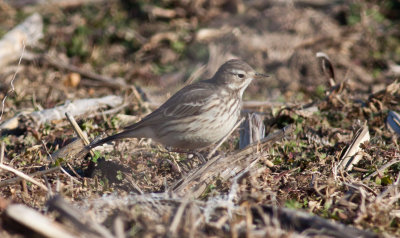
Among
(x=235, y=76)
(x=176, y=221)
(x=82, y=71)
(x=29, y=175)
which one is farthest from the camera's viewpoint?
(x=82, y=71)

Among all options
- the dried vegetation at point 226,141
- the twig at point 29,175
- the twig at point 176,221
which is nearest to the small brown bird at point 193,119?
the dried vegetation at point 226,141

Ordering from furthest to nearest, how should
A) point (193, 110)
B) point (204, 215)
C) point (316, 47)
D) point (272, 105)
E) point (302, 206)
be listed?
point (316, 47) < point (272, 105) < point (193, 110) < point (302, 206) < point (204, 215)

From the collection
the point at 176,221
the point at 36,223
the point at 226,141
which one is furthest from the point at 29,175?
the point at 226,141

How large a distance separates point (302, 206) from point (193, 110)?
6.59 feet

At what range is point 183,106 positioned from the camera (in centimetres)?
622

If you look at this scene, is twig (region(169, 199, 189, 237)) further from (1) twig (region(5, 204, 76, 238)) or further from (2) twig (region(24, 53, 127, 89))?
(2) twig (region(24, 53, 127, 89))

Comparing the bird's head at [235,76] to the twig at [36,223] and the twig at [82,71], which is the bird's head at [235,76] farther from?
the twig at [36,223]

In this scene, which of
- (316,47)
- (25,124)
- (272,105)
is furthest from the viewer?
(316,47)

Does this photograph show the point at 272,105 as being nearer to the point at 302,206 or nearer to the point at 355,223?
the point at 302,206

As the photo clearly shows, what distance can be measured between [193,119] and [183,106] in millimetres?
241

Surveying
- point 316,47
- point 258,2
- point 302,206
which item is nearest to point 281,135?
point 302,206

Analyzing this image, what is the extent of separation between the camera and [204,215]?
4020 millimetres

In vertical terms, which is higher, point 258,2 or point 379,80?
point 258,2

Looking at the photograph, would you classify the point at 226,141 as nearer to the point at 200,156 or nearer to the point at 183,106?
the point at 200,156
